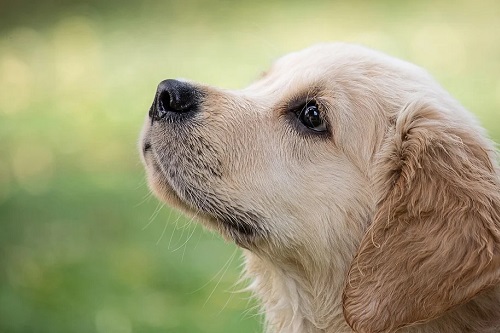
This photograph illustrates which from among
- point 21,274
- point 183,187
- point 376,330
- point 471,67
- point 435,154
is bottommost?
point 21,274

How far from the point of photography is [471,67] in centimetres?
1035

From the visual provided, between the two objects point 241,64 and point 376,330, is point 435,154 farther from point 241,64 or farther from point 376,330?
point 241,64

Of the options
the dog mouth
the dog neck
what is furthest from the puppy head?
the dog neck

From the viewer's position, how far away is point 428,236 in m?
3.27

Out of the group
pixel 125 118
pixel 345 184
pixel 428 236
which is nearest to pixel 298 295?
pixel 345 184

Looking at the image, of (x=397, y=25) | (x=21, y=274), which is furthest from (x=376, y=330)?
(x=397, y=25)

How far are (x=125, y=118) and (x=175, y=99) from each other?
17.9 feet

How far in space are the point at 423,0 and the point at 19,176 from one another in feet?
23.9

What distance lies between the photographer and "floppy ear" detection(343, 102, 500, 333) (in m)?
3.19

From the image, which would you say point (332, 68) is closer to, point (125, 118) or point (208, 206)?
point (208, 206)

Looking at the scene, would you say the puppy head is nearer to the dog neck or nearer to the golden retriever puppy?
the golden retriever puppy

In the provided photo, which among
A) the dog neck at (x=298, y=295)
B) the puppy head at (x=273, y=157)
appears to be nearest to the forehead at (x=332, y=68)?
the puppy head at (x=273, y=157)

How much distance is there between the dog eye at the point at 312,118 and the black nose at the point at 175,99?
41 cm

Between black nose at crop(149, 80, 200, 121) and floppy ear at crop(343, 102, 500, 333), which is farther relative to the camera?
black nose at crop(149, 80, 200, 121)
